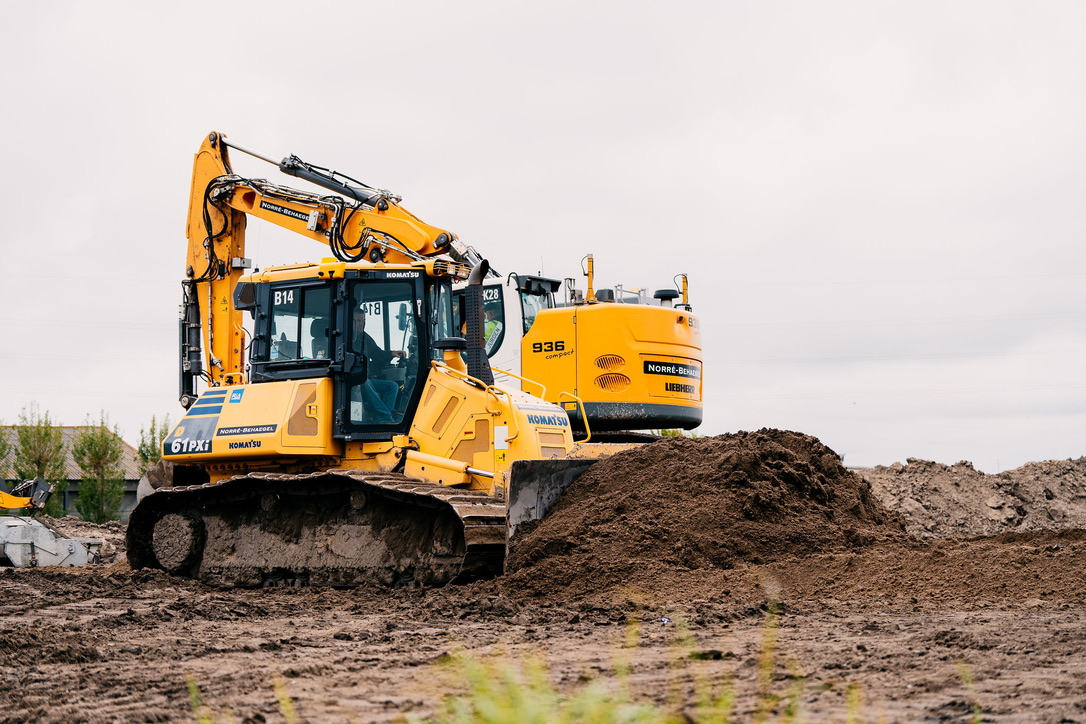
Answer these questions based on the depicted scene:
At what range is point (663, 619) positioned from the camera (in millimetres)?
7367

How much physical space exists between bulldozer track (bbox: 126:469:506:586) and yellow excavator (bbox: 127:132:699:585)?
0.02m

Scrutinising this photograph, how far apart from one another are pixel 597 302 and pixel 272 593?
22.6 ft

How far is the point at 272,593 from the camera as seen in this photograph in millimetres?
10516

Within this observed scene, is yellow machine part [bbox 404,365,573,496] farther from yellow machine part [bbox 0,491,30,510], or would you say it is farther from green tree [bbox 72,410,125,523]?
green tree [bbox 72,410,125,523]

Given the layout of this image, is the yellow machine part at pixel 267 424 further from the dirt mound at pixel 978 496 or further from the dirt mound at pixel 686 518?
the dirt mound at pixel 978 496

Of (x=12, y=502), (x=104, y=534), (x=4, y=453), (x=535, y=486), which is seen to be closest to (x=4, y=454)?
(x=4, y=453)

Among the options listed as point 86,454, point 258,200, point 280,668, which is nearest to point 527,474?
point 280,668

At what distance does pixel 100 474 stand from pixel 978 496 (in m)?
24.3

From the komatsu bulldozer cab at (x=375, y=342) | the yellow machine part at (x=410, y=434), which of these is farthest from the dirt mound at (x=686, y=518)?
the komatsu bulldozer cab at (x=375, y=342)

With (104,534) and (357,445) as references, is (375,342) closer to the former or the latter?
(357,445)

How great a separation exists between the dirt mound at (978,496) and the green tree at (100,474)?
2172 cm

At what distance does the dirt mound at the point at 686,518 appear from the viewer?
9.24 metres

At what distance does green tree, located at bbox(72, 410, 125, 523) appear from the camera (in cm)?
3064

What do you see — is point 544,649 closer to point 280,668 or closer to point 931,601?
point 280,668
